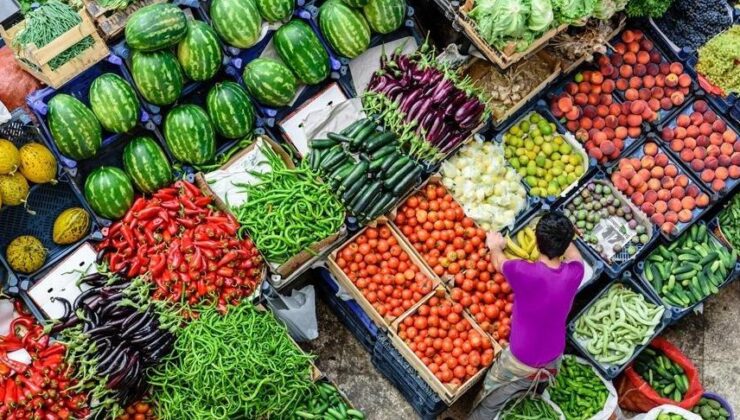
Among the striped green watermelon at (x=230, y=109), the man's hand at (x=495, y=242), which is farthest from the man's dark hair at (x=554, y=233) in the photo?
the striped green watermelon at (x=230, y=109)

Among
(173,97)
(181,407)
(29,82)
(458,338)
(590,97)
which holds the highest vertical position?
(29,82)

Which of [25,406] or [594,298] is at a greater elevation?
[25,406]

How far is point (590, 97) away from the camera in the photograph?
5773 millimetres

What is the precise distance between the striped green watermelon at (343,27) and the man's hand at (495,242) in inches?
53.7

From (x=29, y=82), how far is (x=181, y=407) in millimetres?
1974

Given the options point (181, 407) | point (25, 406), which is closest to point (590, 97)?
point (181, 407)

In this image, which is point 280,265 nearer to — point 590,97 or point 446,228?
point 446,228

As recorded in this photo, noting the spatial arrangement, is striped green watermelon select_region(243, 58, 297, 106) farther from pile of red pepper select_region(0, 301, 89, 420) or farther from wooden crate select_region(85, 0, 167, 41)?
pile of red pepper select_region(0, 301, 89, 420)

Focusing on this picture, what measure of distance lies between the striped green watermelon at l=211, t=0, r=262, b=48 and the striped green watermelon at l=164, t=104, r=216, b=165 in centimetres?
45

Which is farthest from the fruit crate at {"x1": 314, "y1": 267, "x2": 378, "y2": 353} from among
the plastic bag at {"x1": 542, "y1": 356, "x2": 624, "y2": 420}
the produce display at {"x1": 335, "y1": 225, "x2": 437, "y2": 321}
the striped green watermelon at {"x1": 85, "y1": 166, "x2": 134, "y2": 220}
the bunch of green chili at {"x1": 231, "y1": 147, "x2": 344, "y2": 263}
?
the striped green watermelon at {"x1": 85, "y1": 166, "x2": 134, "y2": 220}

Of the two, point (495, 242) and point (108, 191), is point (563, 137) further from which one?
point (108, 191)

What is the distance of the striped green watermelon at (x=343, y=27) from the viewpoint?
202 inches

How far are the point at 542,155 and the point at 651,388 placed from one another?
64.0 inches

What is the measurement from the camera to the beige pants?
480cm
